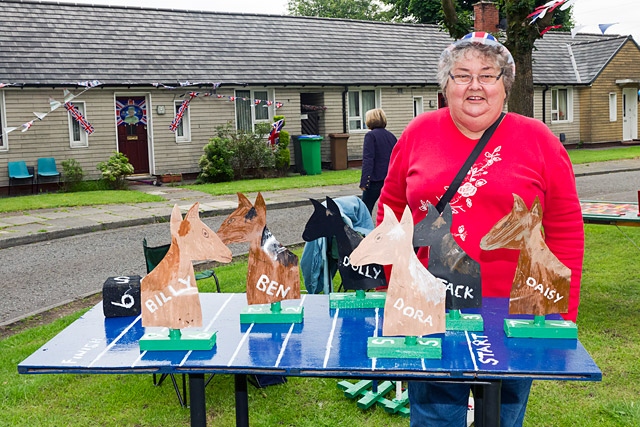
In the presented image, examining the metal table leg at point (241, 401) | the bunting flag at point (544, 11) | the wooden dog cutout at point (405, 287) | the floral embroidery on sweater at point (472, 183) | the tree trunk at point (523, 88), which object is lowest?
the metal table leg at point (241, 401)

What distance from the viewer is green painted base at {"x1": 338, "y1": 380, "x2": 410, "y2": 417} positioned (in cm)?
462

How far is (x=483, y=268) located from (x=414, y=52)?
77.8ft

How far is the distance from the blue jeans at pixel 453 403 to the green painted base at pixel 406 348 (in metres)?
0.46

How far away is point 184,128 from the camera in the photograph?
20594mm

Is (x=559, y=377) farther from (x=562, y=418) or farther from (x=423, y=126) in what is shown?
(x=562, y=418)

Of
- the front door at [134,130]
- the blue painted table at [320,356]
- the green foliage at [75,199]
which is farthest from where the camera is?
the front door at [134,130]

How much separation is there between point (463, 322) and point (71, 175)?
54.8ft

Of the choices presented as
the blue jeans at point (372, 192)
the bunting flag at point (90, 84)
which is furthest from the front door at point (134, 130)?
the blue jeans at point (372, 192)

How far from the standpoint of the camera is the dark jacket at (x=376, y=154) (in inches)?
379

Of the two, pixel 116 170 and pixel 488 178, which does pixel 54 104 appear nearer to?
pixel 116 170

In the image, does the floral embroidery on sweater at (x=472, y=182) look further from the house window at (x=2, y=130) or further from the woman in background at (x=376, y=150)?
the house window at (x=2, y=130)

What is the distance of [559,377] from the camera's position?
2.46 meters

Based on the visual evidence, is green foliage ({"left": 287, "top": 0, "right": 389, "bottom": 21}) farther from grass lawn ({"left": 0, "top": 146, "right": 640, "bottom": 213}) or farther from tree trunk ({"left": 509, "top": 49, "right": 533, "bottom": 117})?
tree trunk ({"left": 509, "top": 49, "right": 533, "bottom": 117})

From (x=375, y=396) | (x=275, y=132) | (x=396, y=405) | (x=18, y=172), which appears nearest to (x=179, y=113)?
(x=275, y=132)
